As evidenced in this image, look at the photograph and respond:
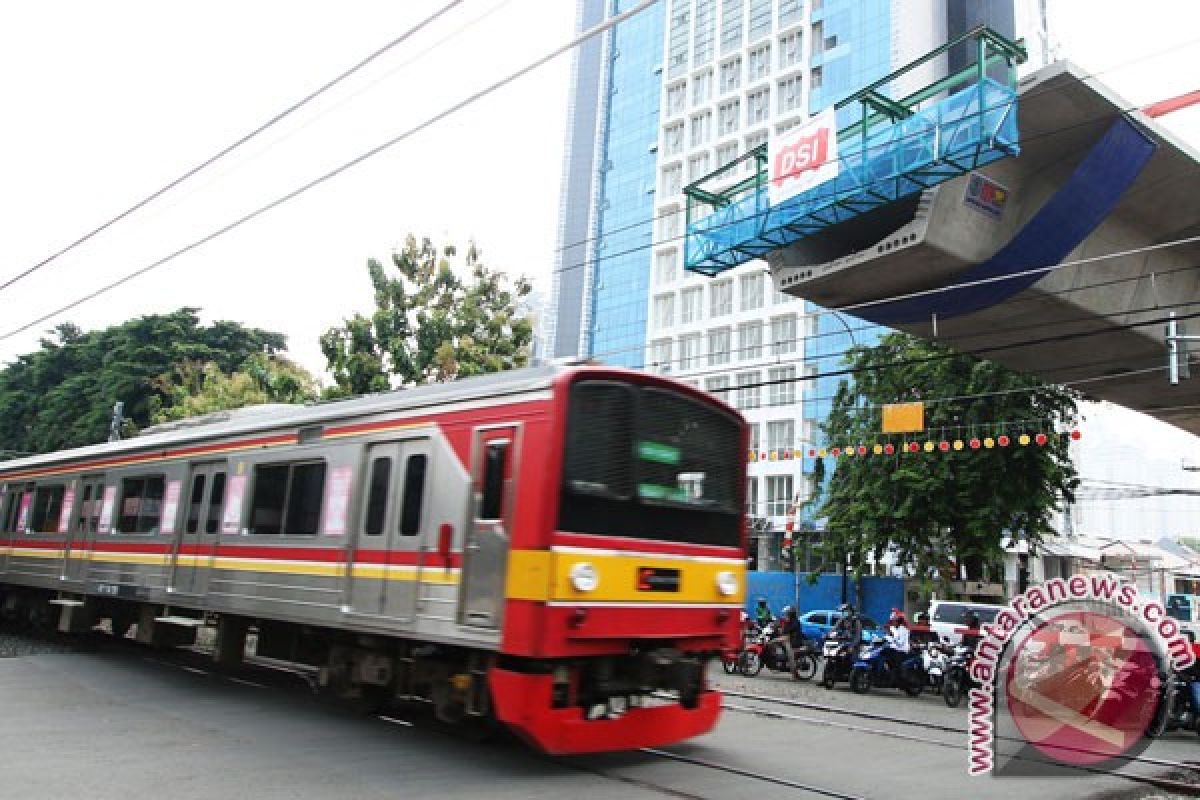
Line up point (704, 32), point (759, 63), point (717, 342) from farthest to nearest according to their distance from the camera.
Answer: point (704, 32) → point (759, 63) → point (717, 342)

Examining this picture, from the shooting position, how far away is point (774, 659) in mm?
18031

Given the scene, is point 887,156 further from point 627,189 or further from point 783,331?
point 627,189

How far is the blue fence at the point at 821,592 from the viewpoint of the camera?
2841 centimetres

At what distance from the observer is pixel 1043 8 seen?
57094mm

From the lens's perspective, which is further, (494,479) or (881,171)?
(881,171)

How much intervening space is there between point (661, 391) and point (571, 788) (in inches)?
124

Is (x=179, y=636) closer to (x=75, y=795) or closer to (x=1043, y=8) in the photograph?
(x=75, y=795)

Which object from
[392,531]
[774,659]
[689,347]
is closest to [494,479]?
[392,531]

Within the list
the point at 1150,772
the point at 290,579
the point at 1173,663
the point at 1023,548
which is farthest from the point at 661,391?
the point at 1023,548

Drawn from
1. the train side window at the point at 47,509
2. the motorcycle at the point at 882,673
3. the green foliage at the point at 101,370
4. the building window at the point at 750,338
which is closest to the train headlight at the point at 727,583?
the motorcycle at the point at 882,673

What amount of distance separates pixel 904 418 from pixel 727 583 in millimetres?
12082

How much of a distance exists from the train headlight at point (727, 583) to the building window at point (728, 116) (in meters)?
49.5

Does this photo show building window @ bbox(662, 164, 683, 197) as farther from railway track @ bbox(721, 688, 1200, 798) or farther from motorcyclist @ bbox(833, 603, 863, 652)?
railway track @ bbox(721, 688, 1200, 798)

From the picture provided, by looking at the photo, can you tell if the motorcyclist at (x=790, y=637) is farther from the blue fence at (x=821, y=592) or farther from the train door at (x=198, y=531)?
the train door at (x=198, y=531)
